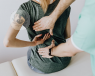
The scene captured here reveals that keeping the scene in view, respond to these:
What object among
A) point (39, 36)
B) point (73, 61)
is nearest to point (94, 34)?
point (39, 36)

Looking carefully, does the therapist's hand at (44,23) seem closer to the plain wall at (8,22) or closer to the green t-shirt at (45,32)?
the green t-shirt at (45,32)

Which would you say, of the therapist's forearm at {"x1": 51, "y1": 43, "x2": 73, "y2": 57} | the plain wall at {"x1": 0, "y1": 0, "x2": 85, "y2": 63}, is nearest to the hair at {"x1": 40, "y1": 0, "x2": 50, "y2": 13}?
the therapist's forearm at {"x1": 51, "y1": 43, "x2": 73, "y2": 57}

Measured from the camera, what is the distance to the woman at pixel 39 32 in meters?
0.70

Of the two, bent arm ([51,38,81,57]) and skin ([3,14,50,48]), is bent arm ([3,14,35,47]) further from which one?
bent arm ([51,38,81,57])

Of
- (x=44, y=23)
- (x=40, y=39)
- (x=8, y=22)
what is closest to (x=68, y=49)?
(x=44, y=23)

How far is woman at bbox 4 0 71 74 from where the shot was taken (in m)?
0.70

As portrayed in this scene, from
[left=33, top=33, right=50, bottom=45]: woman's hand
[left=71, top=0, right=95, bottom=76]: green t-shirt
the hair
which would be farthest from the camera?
[left=33, top=33, right=50, bottom=45]: woman's hand

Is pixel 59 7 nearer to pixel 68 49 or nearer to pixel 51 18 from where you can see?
pixel 51 18

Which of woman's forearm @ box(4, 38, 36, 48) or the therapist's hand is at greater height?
the therapist's hand

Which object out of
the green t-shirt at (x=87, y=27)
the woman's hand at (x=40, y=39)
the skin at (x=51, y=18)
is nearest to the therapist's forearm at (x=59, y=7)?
the skin at (x=51, y=18)

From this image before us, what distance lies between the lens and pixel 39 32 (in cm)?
82

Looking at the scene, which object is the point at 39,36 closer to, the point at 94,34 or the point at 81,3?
the point at 94,34

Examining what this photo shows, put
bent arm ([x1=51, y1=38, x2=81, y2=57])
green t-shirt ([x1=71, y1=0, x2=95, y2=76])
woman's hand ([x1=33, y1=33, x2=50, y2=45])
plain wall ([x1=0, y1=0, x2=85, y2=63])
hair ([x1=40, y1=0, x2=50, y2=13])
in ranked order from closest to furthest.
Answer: green t-shirt ([x1=71, y1=0, x2=95, y2=76]) → bent arm ([x1=51, y1=38, x2=81, y2=57]) → hair ([x1=40, y1=0, x2=50, y2=13]) → woman's hand ([x1=33, y1=33, x2=50, y2=45]) → plain wall ([x1=0, y1=0, x2=85, y2=63])

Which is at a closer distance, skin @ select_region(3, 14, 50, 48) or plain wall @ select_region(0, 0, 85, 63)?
skin @ select_region(3, 14, 50, 48)
